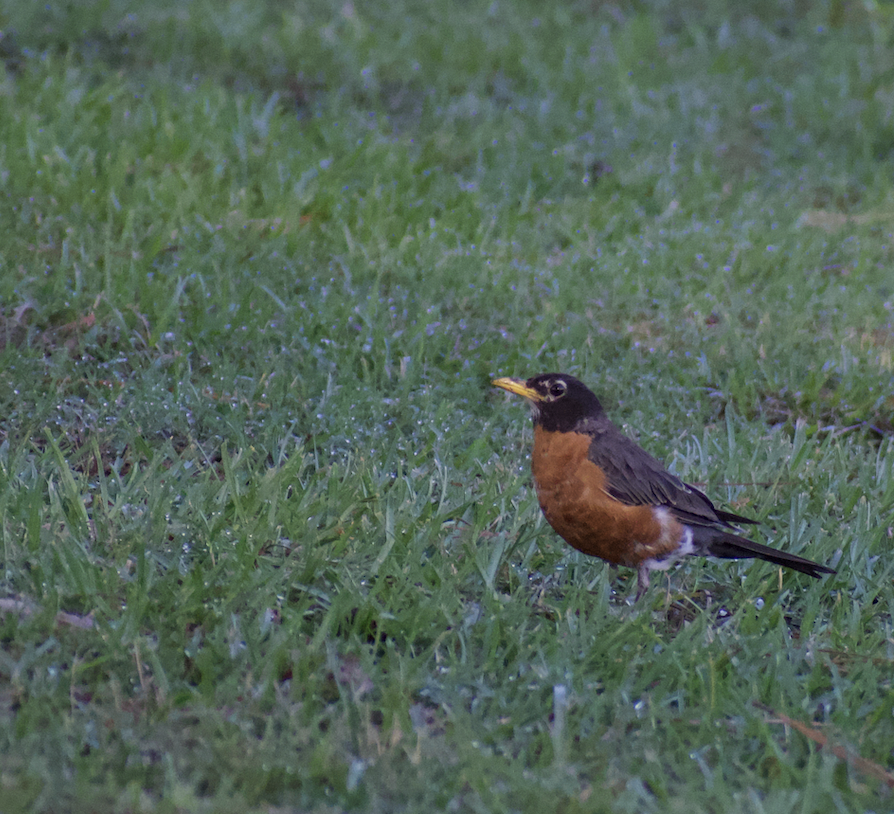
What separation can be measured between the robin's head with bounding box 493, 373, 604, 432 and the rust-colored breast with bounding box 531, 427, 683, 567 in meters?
0.10

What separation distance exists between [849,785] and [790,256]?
4.80 metres

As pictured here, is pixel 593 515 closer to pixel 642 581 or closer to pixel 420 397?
pixel 642 581

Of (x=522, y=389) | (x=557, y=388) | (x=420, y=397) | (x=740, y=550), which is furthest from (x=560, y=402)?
(x=420, y=397)

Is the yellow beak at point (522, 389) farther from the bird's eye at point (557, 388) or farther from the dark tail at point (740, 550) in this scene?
the dark tail at point (740, 550)

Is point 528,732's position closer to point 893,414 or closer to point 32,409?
point 32,409

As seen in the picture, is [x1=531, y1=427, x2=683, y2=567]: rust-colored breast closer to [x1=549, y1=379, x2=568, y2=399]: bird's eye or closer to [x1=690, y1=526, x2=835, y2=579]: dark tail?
[x1=690, y1=526, x2=835, y2=579]: dark tail

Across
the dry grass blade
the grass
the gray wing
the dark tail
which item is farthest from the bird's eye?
the dry grass blade

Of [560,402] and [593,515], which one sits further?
[560,402]

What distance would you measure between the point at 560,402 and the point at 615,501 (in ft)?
1.50

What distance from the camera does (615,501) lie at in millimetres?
3812

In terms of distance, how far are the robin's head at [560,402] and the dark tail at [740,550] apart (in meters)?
0.59

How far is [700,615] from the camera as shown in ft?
12.1

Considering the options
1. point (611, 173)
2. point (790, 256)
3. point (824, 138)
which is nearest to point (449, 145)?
point (611, 173)

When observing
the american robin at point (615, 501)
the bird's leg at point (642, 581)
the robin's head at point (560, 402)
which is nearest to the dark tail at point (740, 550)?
the american robin at point (615, 501)
